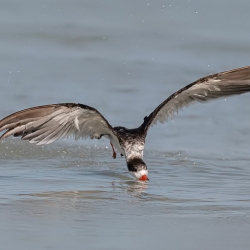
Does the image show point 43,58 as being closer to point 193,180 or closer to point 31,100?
point 31,100

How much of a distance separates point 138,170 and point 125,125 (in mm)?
2163

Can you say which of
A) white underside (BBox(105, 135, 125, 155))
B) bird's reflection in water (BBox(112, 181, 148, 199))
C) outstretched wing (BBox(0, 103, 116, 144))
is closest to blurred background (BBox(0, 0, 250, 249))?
bird's reflection in water (BBox(112, 181, 148, 199))

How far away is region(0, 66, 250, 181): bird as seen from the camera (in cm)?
720

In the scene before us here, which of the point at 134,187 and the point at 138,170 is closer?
the point at 134,187

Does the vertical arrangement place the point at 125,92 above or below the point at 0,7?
below

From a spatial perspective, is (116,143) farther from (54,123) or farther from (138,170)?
(54,123)

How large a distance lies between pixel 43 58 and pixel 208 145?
13.8 feet

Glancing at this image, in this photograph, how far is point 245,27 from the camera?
13734mm

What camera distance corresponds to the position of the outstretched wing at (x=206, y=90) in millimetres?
7762

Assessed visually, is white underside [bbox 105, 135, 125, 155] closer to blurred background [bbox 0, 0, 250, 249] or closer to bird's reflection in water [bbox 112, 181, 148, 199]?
blurred background [bbox 0, 0, 250, 249]

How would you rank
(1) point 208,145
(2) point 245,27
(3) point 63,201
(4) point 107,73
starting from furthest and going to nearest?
(2) point 245,27 < (4) point 107,73 < (1) point 208,145 < (3) point 63,201

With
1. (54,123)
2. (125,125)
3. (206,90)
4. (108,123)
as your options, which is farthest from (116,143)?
(125,125)

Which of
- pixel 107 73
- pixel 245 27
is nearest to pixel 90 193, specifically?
pixel 107 73

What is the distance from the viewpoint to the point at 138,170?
24.7ft
